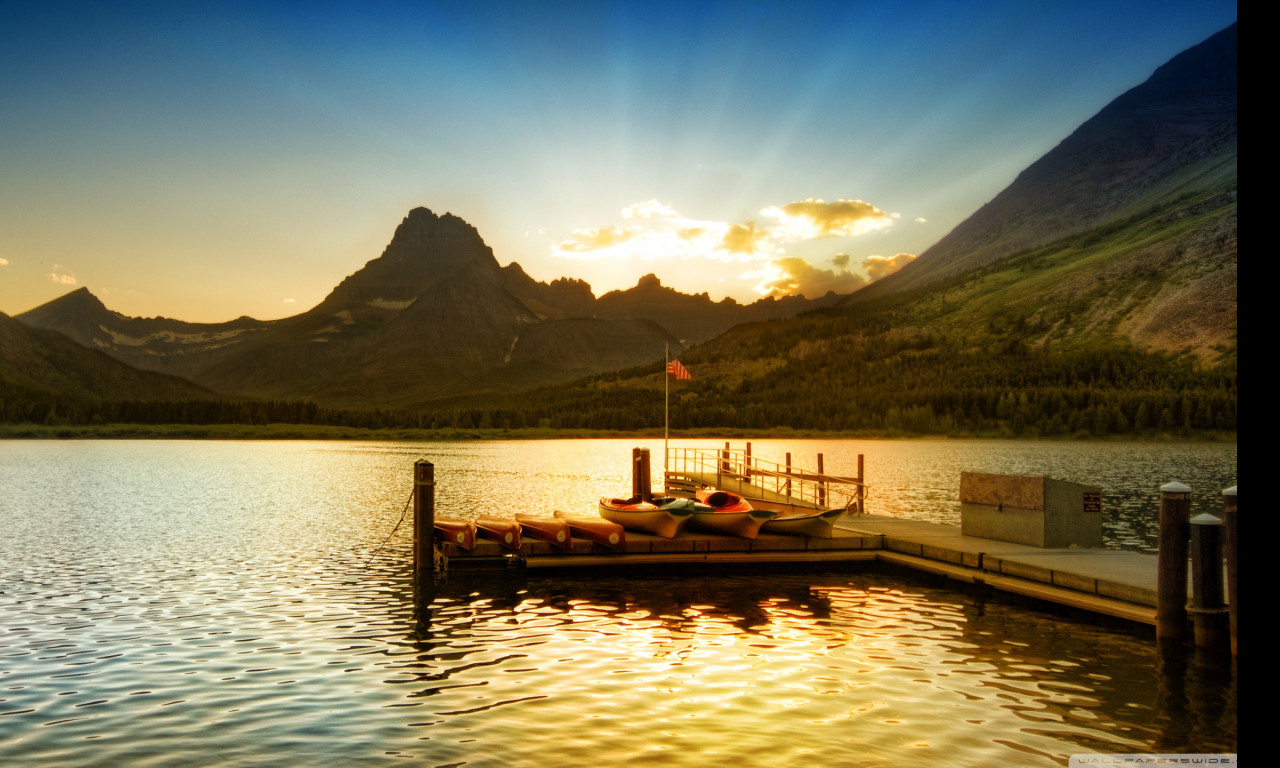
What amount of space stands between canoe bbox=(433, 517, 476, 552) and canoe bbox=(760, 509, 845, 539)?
857cm

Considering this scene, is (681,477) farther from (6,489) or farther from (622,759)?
(622,759)

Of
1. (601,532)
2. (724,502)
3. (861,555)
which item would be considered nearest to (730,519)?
(724,502)

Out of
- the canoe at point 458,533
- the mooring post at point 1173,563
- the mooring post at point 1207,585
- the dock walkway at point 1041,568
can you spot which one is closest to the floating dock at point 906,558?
the dock walkway at point 1041,568

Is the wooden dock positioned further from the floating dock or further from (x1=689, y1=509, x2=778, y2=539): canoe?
(x1=689, y1=509, x2=778, y2=539): canoe

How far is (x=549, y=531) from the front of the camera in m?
26.7

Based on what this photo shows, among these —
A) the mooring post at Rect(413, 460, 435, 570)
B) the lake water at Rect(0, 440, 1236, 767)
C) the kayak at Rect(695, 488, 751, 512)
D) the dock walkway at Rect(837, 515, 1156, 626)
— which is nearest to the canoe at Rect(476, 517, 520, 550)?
the lake water at Rect(0, 440, 1236, 767)

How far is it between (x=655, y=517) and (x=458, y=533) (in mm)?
5827

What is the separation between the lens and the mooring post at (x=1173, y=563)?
15609 mm

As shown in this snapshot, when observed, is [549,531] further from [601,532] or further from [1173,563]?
[1173,563]

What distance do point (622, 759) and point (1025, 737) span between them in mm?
5402

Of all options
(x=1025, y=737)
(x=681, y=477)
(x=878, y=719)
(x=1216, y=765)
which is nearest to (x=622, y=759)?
(x=878, y=719)

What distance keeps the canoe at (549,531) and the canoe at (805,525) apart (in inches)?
232

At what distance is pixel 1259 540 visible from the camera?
2484 millimetres

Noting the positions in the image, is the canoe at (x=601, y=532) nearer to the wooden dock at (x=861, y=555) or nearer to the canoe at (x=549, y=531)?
the wooden dock at (x=861, y=555)
